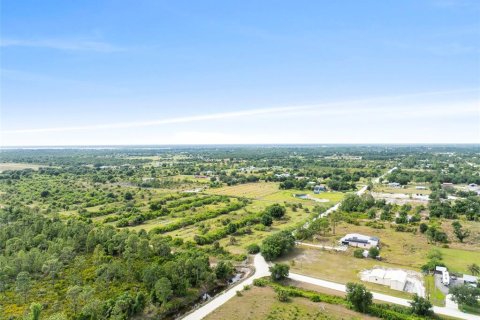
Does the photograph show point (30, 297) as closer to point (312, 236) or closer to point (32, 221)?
point (32, 221)

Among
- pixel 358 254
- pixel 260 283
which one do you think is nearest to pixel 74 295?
pixel 260 283

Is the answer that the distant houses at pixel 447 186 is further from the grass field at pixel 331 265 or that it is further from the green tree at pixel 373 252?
the grass field at pixel 331 265

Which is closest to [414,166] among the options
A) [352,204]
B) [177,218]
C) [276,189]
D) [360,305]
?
[276,189]

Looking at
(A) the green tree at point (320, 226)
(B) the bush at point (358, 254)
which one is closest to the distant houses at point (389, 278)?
(B) the bush at point (358, 254)

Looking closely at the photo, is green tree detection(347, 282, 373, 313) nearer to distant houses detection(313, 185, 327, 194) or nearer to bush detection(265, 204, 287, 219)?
bush detection(265, 204, 287, 219)

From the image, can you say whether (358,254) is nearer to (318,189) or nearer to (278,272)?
(278,272)

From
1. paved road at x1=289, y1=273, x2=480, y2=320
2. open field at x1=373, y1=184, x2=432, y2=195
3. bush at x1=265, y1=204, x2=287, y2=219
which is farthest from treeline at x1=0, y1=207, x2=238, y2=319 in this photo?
open field at x1=373, y1=184, x2=432, y2=195

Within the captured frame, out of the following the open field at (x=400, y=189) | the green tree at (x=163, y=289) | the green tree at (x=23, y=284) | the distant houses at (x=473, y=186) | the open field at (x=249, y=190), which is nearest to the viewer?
Answer: the green tree at (x=163, y=289)
